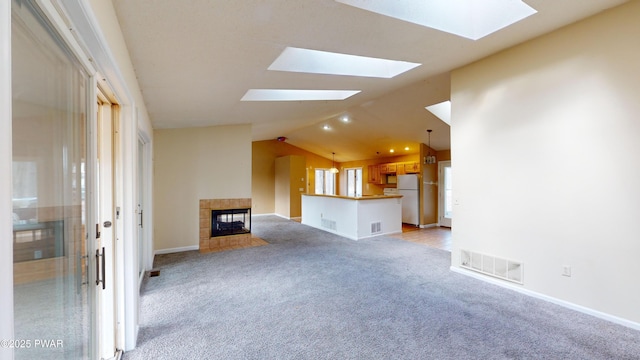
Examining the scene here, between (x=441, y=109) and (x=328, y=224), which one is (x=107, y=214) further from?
(x=441, y=109)

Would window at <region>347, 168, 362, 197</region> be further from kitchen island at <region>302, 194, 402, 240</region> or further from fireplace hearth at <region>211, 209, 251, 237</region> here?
fireplace hearth at <region>211, 209, 251, 237</region>

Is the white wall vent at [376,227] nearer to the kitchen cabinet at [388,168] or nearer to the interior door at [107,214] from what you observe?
the kitchen cabinet at [388,168]

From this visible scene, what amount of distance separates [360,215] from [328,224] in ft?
4.14

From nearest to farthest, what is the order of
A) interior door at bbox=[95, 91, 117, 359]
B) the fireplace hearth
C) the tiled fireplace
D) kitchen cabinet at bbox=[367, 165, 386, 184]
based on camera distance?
interior door at bbox=[95, 91, 117, 359] < the tiled fireplace < the fireplace hearth < kitchen cabinet at bbox=[367, 165, 386, 184]

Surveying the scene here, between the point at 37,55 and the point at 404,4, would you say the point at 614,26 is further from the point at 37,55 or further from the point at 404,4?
the point at 37,55

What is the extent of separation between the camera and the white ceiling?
73.7 inches

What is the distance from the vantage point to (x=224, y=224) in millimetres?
5742

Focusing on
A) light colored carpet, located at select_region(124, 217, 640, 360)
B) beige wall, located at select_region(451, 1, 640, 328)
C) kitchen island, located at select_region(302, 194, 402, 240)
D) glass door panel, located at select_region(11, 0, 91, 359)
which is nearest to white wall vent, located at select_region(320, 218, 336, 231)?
kitchen island, located at select_region(302, 194, 402, 240)

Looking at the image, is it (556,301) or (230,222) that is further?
(230,222)

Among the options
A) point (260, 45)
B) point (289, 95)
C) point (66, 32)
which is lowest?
point (66, 32)

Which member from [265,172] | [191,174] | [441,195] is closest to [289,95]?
[191,174]

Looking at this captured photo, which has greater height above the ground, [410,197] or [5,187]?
[5,187]

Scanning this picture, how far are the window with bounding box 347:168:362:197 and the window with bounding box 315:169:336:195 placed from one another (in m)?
0.77

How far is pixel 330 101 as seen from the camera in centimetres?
491
